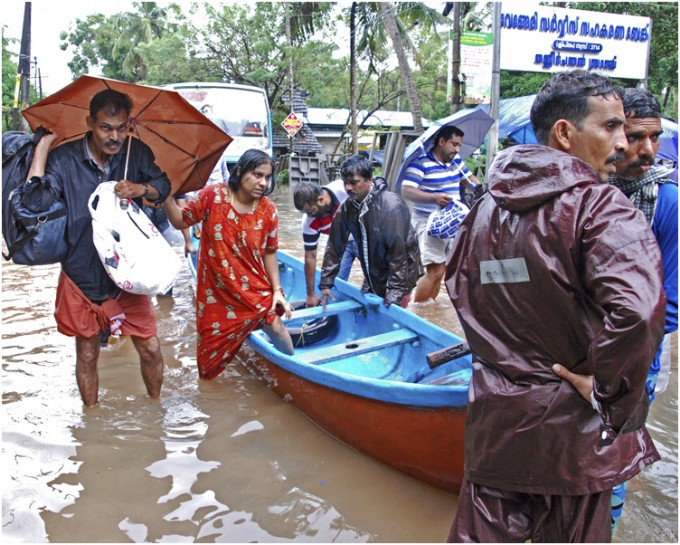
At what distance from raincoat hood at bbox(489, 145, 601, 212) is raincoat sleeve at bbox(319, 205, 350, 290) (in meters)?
2.73

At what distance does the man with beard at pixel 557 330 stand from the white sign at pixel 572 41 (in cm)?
937

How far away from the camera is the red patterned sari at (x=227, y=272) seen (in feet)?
11.4

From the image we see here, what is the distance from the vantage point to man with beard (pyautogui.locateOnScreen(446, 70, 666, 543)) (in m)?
1.22

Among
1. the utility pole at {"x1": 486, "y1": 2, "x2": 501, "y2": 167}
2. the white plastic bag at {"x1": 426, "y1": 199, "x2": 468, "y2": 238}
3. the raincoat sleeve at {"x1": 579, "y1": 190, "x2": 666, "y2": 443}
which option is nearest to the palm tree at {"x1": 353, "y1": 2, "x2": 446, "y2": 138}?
the utility pole at {"x1": 486, "y1": 2, "x2": 501, "y2": 167}

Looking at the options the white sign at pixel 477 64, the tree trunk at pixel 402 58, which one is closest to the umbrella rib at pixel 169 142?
the white sign at pixel 477 64

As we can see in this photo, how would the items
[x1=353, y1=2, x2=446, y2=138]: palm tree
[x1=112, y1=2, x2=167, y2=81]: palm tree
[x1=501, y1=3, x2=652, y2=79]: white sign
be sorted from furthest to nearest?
[x1=112, y1=2, x2=167, y2=81]: palm tree → [x1=353, y1=2, x2=446, y2=138]: palm tree → [x1=501, y1=3, x2=652, y2=79]: white sign

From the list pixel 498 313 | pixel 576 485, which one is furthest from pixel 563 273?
pixel 576 485

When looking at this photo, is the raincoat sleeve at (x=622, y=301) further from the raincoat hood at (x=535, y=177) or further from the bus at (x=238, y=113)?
the bus at (x=238, y=113)

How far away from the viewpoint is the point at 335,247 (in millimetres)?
4227

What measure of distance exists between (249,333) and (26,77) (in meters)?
11.2

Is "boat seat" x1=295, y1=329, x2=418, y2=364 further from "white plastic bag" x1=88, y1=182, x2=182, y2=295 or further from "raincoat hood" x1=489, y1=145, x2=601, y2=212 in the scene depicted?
"raincoat hood" x1=489, y1=145, x2=601, y2=212

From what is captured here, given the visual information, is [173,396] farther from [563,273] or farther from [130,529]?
[563,273]

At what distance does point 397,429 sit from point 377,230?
1.58m

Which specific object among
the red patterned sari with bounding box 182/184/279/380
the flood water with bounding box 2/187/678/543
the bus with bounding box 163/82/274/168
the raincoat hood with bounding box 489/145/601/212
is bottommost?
the flood water with bounding box 2/187/678/543
